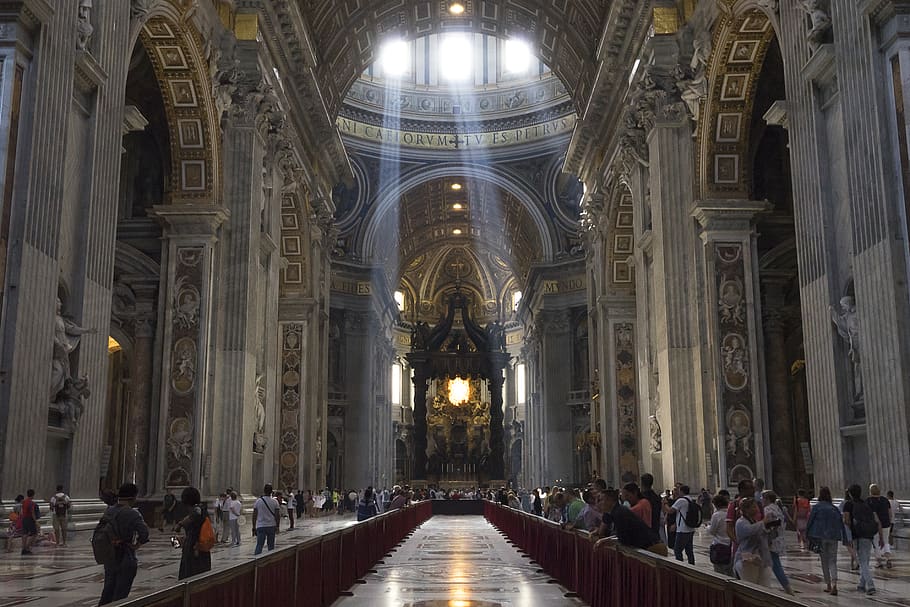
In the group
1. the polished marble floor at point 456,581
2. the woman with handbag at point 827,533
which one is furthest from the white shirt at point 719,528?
the polished marble floor at point 456,581

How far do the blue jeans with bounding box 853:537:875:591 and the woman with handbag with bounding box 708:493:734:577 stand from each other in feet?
4.14

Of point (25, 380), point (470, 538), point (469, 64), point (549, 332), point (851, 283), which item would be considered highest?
point (469, 64)

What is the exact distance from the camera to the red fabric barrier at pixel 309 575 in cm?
740

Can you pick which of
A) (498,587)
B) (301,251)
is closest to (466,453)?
(301,251)

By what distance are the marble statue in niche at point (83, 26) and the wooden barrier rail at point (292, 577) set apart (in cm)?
629

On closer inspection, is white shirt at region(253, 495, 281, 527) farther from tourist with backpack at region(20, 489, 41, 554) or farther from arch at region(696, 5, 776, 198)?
arch at region(696, 5, 776, 198)

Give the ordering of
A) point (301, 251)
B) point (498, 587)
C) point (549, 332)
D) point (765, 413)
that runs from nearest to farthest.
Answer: point (498, 587)
point (765, 413)
point (301, 251)
point (549, 332)

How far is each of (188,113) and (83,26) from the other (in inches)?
244

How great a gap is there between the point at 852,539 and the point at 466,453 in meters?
41.6

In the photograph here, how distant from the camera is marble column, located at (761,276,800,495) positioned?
17938mm

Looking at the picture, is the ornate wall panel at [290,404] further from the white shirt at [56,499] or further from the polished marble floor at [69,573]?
the white shirt at [56,499]

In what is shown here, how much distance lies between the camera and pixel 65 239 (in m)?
10.9

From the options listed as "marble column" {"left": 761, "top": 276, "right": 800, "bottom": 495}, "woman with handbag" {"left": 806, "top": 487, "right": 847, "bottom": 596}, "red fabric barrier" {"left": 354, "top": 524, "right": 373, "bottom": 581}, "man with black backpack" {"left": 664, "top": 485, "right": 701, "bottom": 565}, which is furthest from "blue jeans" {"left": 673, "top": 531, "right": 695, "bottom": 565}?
"marble column" {"left": 761, "top": 276, "right": 800, "bottom": 495}

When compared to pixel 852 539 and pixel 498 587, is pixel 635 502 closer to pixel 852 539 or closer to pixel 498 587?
pixel 852 539
